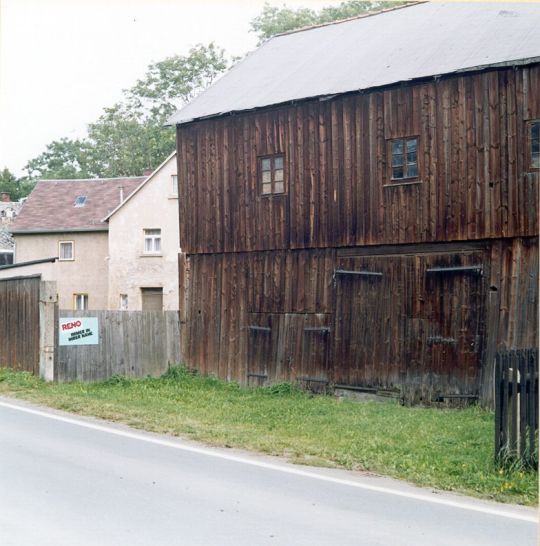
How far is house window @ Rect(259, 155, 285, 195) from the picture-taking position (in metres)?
20.3

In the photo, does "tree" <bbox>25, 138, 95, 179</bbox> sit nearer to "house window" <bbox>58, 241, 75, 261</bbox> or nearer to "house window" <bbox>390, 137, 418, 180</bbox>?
"house window" <bbox>58, 241, 75, 261</bbox>

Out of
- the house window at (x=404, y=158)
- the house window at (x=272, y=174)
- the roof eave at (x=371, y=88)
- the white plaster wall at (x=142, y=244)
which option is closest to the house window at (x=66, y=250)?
the white plaster wall at (x=142, y=244)

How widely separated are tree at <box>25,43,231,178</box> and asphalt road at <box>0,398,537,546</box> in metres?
43.9

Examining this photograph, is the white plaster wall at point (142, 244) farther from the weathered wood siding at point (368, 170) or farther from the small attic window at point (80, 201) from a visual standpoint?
the weathered wood siding at point (368, 170)

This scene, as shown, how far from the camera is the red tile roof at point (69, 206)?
43.6 metres

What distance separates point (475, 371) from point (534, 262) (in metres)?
2.44

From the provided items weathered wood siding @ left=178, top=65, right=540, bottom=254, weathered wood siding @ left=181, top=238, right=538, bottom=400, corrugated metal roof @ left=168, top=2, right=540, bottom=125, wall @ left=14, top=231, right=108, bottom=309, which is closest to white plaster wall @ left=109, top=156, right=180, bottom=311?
wall @ left=14, top=231, right=108, bottom=309

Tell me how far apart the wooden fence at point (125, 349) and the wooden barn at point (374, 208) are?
57 cm

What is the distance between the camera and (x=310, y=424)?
14.4 metres

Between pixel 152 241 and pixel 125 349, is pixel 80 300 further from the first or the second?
pixel 125 349

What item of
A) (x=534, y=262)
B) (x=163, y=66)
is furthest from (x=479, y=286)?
(x=163, y=66)

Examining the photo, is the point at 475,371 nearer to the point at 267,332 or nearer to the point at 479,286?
the point at 479,286

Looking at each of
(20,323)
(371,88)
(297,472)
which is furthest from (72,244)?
(297,472)

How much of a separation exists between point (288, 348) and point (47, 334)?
222 inches
